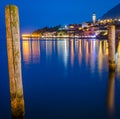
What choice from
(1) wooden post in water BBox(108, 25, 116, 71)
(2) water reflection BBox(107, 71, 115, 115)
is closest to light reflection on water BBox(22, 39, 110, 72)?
(1) wooden post in water BBox(108, 25, 116, 71)

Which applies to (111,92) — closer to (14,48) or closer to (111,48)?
(111,48)

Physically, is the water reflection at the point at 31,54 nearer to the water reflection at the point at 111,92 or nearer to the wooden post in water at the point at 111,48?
the wooden post in water at the point at 111,48

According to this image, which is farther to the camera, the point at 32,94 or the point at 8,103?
the point at 32,94

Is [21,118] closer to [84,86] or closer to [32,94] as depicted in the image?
[32,94]

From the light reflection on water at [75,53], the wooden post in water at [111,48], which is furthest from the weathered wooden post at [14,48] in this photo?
the light reflection on water at [75,53]

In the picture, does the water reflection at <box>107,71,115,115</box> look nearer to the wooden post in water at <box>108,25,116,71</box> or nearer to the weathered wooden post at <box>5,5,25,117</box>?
the wooden post in water at <box>108,25,116,71</box>

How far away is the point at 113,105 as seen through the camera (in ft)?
35.7

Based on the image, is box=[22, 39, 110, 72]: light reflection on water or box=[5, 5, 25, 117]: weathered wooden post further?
box=[22, 39, 110, 72]: light reflection on water

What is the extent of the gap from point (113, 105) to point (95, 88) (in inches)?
152

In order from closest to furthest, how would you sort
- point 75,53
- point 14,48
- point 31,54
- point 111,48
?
point 14,48 < point 111,48 < point 75,53 < point 31,54

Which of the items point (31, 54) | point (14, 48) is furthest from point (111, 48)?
point (31, 54)

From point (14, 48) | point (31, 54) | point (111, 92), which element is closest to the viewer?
point (14, 48)

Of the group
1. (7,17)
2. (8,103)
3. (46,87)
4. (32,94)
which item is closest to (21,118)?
(8,103)

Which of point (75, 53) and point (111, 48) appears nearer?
point (111, 48)
